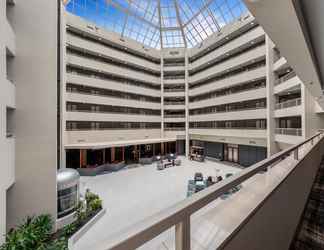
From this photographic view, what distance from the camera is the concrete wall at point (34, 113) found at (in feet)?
22.4

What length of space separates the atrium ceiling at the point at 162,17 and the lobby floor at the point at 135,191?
20160mm

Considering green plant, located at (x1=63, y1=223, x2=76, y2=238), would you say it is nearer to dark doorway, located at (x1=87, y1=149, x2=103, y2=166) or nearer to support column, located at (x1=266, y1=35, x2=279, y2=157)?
dark doorway, located at (x1=87, y1=149, x2=103, y2=166)

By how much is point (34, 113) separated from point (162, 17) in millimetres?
25651

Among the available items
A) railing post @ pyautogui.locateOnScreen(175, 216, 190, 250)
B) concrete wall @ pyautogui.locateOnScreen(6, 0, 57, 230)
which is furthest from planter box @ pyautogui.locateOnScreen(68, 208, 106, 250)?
railing post @ pyautogui.locateOnScreen(175, 216, 190, 250)

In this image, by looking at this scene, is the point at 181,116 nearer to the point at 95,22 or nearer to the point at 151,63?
the point at 151,63

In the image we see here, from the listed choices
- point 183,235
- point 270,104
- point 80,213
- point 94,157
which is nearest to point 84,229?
point 80,213

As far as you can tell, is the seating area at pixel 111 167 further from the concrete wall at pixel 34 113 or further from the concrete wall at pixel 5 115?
the concrete wall at pixel 5 115

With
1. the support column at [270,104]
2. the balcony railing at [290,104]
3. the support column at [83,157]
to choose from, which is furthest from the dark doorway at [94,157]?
the balcony railing at [290,104]

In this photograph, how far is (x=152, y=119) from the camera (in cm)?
2708

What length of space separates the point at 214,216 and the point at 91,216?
9.50 meters

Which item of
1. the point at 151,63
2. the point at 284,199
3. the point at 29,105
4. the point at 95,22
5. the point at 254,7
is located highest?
the point at 95,22

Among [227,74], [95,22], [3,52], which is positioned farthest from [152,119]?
[3,52]

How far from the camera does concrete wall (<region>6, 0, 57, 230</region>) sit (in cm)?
682

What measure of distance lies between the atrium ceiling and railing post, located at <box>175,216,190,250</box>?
1028 inches
